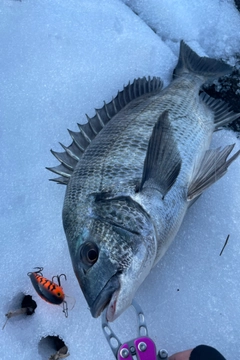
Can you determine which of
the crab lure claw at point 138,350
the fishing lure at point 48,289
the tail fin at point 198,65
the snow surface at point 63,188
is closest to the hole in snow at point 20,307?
the snow surface at point 63,188

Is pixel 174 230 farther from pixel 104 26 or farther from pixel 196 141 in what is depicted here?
pixel 104 26

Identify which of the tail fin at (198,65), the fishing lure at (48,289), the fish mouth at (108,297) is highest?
the tail fin at (198,65)

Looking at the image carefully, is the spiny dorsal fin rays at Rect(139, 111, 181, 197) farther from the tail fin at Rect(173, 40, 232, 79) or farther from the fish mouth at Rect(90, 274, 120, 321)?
the tail fin at Rect(173, 40, 232, 79)

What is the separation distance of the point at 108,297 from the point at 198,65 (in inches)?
48.3

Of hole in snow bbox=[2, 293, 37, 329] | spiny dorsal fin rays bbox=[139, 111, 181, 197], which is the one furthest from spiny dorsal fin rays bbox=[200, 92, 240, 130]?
hole in snow bbox=[2, 293, 37, 329]

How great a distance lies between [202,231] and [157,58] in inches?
38.1

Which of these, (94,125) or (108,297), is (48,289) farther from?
(94,125)

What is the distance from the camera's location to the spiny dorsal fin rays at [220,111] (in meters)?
1.73

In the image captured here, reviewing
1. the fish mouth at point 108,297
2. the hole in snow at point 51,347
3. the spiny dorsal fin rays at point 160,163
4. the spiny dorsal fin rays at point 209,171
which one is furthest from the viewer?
the hole in snow at point 51,347

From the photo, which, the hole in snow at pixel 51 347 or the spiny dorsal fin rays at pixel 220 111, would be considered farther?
the spiny dorsal fin rays at pixel 220 111

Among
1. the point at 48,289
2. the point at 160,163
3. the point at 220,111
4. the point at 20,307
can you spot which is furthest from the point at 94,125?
the point at 20,307

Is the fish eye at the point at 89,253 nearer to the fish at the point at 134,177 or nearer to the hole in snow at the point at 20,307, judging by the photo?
the fish at the point at 134,177

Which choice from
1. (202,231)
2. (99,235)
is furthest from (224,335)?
(99,235)

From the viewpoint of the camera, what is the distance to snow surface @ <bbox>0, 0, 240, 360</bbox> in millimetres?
1561
